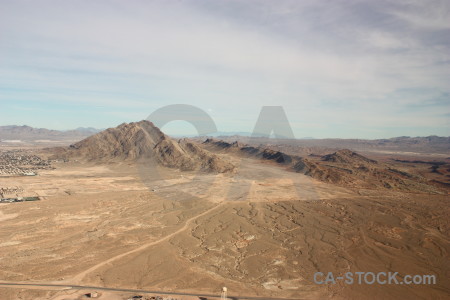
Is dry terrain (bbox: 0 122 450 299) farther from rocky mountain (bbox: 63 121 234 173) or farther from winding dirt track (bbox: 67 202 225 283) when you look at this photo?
rocky mountain (bbox: 63 121 234 173)

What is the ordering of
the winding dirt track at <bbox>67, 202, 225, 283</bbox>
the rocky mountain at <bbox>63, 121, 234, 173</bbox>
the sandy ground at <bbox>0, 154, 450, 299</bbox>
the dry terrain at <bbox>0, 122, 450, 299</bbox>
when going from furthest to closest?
the rocky mountain at <bbox>63, 121, 234, 173</bbox>
the sandy ground at <bbox>0, 154, 450, 299</bbox>
the dry terrain at <bbox>0, 122, 450, 299</bbox>
the winding dirt track at <bbox>67, 202, 225, 283</bbox>

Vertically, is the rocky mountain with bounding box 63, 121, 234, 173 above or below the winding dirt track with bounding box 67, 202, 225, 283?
above

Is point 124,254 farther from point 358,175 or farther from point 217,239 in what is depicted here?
point 358,175

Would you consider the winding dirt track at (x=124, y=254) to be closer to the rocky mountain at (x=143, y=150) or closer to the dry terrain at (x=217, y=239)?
the dry terrain at (x=217, y=239)

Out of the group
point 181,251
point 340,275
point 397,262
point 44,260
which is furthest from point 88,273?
point 397,262

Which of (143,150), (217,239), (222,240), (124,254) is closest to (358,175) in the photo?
(222,240)

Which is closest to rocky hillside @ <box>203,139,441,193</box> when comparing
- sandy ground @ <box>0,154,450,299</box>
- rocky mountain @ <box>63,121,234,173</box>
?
sandy ground @ <box>0,154,450,299</box>
